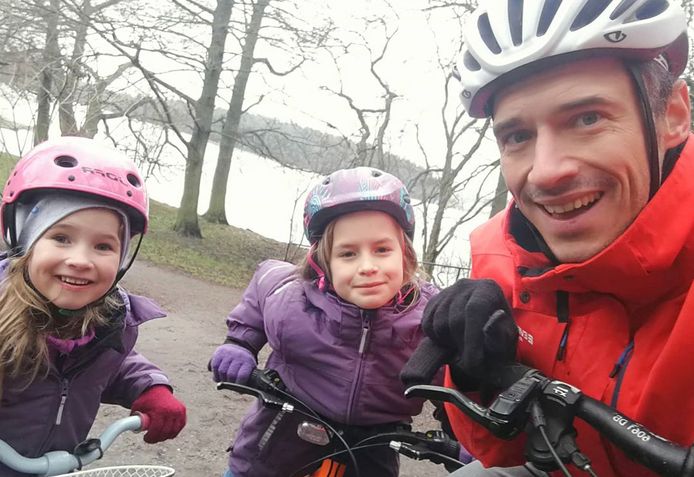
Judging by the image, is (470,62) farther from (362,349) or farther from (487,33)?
(362,349)

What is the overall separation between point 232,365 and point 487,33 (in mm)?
1708

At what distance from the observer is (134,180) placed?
2.69m

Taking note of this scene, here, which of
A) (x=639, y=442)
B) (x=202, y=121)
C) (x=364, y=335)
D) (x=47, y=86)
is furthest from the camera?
(x=202, y=121)

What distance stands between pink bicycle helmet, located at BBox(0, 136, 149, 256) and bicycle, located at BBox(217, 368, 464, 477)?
934mm

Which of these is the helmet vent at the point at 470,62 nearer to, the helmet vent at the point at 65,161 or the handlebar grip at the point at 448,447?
the handlebar grip at the point at 448,447

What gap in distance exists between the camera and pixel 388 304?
267 centimetres

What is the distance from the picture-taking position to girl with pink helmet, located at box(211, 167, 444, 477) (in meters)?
2.59

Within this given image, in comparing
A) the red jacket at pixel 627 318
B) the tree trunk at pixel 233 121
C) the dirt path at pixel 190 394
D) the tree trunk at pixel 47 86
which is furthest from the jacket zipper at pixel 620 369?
the tree trunk at pixel 233 121

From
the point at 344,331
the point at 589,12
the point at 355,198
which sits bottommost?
the point at 344,331

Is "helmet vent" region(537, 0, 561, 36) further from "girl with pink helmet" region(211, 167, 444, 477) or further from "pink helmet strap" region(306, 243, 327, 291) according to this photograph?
"pink helmet strap" region(306, 243, 327, 291)

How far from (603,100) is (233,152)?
1953cm

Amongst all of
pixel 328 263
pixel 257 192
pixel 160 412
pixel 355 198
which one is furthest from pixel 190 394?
pixel 257 192

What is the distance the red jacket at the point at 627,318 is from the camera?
1.52 metres

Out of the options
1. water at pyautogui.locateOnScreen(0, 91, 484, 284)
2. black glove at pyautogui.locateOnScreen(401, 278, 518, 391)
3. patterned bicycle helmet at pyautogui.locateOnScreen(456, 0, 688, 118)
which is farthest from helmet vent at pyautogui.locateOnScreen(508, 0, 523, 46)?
water at pyautogui.locateOnScreen(0, 91, 484, 284)
